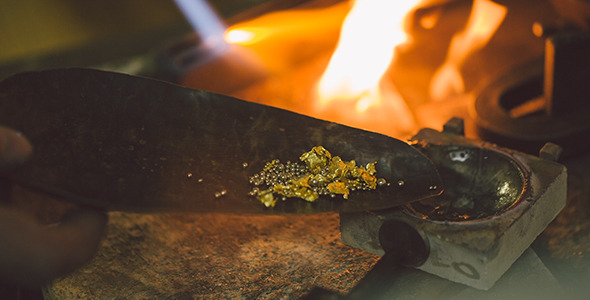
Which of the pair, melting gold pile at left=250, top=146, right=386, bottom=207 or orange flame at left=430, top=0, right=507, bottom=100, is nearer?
melting gold pile at left=250, top=146, right=386, bottom=207

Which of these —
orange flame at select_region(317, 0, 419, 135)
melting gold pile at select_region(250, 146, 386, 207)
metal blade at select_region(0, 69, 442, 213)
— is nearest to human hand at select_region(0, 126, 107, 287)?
metal blade at select_region(0, 69, 442, 213)

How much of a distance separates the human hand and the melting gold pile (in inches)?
21.4

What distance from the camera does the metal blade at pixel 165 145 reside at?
5.69 ft

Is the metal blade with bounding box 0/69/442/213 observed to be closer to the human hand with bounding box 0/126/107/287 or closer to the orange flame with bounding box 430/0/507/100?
the human hand with bounding box 0/126/107/287

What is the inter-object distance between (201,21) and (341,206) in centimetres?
274

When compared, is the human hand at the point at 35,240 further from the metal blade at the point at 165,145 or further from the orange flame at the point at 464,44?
the orange flame at the point at 464,44

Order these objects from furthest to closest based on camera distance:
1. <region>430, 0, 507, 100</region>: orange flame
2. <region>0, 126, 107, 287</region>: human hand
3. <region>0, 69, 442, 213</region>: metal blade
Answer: <region>430, 0, 507, 100</region>: orange flame
<region>0, 69, 442, 213</region>: metal blade
<region>0, 126, 107, 287</region>: human hand

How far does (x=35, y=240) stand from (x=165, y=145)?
61 centimetres

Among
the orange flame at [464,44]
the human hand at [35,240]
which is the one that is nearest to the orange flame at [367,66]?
the orange flame at [464,44]

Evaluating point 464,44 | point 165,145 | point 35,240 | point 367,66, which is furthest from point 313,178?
point 464,44

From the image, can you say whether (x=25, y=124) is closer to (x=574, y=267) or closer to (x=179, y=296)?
(x=179, y=296)

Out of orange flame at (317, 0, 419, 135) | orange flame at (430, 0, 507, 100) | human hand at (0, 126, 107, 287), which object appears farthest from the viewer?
orange flame at (430, 0, 507, 100)

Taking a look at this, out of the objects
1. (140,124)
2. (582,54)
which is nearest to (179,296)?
(140,124)

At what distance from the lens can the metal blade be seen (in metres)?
1.74
